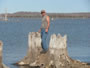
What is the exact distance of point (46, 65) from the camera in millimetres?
23609

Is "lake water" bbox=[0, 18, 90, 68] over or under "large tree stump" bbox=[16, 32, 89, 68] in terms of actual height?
under

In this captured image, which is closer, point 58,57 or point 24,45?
point 58,57

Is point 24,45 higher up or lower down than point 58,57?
lower down

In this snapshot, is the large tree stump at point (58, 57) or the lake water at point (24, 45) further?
Result: the lake water at point (24, 45)

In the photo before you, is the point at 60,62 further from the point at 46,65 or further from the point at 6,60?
the point at 6,60

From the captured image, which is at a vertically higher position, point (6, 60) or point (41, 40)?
point (41, 40)

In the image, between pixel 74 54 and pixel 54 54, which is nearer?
pixel 54 54

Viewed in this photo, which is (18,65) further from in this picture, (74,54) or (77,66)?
(74,54)

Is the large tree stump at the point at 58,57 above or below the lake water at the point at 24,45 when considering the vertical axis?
above

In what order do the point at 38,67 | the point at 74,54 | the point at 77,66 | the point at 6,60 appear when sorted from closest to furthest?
1. the point at 77,66
2. the point at 38,67
3. the point at 6,60
4. the point at 74,54

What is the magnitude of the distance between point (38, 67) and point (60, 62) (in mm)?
1613

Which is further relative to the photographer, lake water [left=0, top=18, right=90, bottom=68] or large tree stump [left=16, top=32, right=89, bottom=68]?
lake water [left=0, top=18, right=90, bottom=68]

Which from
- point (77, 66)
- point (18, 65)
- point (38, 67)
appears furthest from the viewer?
point (18, 65)

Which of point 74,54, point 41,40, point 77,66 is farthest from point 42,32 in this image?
point 74,54
